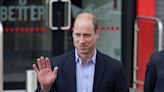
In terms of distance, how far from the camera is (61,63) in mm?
3248

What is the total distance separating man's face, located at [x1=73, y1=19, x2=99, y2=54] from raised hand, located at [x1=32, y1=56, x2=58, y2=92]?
21 centimetres

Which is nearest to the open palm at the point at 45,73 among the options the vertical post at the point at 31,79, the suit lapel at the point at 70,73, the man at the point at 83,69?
the man at the point at 83,69

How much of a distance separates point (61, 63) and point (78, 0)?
380cm

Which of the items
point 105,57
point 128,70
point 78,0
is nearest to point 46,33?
point 78,0

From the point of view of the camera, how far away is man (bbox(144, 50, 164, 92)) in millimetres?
3357

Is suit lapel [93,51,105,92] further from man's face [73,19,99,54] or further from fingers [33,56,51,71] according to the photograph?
fingers [33,56,51,71]

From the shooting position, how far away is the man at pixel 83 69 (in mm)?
3105

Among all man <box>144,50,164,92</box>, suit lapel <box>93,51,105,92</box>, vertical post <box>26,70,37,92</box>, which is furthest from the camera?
vertical post <box>26,70,37,92</box>

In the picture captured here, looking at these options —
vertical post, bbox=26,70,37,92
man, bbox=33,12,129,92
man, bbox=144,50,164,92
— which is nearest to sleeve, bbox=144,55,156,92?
man, bbox=144,50,164,92

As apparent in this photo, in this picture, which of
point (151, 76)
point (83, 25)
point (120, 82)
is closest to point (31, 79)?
point (151, 76)

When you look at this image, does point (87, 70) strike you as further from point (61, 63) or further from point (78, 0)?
point (78, 0)

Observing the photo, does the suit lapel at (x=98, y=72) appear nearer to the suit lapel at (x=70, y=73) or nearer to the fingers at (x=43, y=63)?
the suit lapel at (x=70, y=73)

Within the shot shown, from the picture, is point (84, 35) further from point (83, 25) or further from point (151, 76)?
point (151, 76)

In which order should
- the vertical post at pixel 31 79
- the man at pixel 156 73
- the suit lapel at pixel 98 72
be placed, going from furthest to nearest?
the vertical post at pixel 31 79, the man at pixel 156 73, the suit lapel at pixel 98 72
